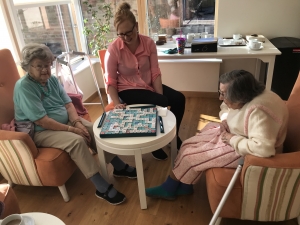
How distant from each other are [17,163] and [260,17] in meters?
2.66

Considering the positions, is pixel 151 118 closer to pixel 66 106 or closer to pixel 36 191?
pixel 66 106

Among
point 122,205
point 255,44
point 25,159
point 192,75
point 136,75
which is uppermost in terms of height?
point 255,44

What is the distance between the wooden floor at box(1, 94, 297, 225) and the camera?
165 centimetres

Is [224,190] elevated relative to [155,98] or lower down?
lower down

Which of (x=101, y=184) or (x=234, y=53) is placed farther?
(x=234, y=53)

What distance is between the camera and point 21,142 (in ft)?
5.23

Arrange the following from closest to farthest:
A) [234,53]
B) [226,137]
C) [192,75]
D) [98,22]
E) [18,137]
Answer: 1. [226,137]
2. [18,137]
3. [234,53]
4. [192,75]
5. [98,22]

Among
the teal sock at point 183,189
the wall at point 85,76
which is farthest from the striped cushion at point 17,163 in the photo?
the wall at point 85,76

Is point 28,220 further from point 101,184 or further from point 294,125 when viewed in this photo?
point 294,125

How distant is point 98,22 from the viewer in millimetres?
3359

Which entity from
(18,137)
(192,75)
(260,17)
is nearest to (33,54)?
(18,137)

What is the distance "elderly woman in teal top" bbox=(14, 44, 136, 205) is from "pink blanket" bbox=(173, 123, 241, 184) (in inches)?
19.9

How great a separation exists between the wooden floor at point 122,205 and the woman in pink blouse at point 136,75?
1.31 feet

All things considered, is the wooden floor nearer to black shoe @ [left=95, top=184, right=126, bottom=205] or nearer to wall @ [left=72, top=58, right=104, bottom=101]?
black shoe @ [left=95, top=184, right=126, bottom=205]
